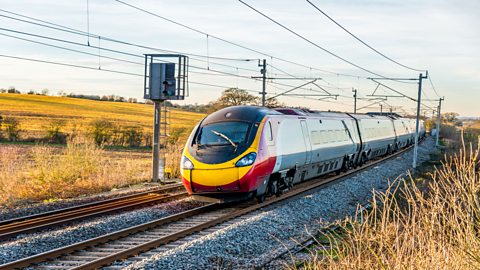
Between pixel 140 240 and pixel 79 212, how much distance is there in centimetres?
326

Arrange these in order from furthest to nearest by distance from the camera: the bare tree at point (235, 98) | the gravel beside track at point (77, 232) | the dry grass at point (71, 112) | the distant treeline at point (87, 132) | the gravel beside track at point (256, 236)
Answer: the dry grass at point (71, 112), the bare tree at point (235, 98), the distant treeline at point (87, 132), the gravel beside track at point (77, 232), the gravel beside track at point (256, 236)

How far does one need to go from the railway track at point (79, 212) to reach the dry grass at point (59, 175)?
2338 mm

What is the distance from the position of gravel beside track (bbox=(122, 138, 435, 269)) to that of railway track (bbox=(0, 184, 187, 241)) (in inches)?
118

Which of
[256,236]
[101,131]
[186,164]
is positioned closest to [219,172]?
[186,164]

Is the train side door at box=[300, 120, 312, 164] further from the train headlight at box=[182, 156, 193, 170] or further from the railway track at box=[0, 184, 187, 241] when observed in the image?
the train headlight at box=[182, 156, 193, 170]

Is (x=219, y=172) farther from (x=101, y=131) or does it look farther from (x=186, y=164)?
(x=101, y=131)

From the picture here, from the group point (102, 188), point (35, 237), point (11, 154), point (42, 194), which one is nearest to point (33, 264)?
point (35, 237)

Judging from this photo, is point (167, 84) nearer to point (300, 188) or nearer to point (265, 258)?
point (300, 188)

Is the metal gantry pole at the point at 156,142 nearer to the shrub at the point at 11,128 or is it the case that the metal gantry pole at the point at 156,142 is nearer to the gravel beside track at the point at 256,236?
the gravel beside track at the point at 256,236

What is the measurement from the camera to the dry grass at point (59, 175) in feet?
53.7

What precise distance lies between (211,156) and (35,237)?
190 inches

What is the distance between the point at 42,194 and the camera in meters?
16.5

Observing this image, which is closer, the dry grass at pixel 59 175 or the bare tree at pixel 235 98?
the dry grass at pixel 59 175

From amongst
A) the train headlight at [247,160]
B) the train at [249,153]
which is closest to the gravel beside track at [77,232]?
the train at [249,153]
